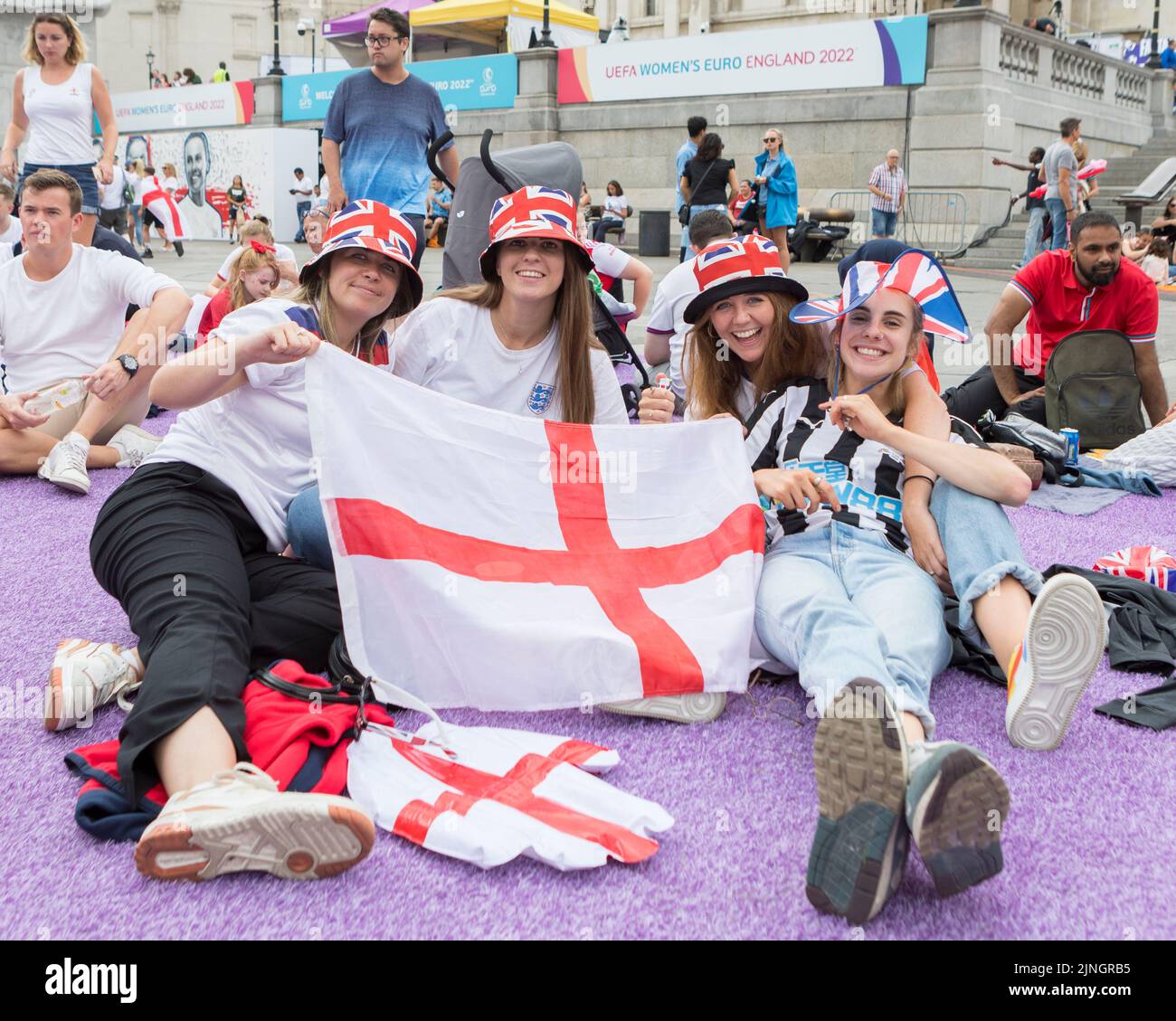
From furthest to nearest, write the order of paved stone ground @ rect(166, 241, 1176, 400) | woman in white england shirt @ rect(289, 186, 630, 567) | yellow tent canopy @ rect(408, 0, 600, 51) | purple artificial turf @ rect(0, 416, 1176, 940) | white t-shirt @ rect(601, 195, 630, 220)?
yellow tent canopy @ rect(408, 0, 600, 51)
white t-shirt @ rect(601, 195, 630, 220)
paved stone ground @ rect(166, 241, 1176, 400)
woman in white england shirt @ rect(289, 186, 630, 567)
purple artificial turf @ rect(0, 416, 1176, 940)

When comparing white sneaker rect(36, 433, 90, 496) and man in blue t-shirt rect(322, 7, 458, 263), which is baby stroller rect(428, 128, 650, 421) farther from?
white sneaker rect(36, 433, 90, 496)

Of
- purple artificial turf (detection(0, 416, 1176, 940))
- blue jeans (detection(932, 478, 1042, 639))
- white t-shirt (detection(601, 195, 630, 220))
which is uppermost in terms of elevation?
white t-shirt (detection(601, 195, 630, 220))

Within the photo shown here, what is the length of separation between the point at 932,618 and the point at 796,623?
309mm

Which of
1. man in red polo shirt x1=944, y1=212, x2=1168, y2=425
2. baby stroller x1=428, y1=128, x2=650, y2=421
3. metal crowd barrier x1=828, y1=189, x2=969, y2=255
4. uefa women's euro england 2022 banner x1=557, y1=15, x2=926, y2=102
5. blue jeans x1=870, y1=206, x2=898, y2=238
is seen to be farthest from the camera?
uefa women's euro england 2022 banner x1=557, y1=15, x2=926, y2=102

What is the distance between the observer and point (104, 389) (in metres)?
4.60

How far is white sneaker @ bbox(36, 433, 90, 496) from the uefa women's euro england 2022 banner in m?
15.7

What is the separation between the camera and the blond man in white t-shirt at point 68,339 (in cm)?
475

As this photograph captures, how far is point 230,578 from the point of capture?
2.52 metres

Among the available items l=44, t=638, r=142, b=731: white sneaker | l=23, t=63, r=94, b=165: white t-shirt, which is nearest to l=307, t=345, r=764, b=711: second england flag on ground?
l=44, t=638, r=142, b=731: white sneaker

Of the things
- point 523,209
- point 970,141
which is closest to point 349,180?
point 523,209

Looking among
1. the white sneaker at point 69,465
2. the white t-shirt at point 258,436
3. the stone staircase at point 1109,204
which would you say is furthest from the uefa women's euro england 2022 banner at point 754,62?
the white t-shirt at point 258,436

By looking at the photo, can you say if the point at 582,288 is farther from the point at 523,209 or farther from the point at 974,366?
the point at 974,366

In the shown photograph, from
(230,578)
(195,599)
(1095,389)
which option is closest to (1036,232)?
(1095,389)

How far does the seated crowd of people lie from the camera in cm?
186
